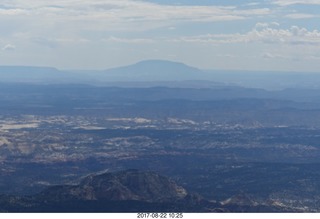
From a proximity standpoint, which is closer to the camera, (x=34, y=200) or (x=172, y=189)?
(x=34, y=200)

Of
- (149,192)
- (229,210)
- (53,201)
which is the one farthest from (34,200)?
(229,210)

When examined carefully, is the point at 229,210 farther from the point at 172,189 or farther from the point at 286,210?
the point at 172,189

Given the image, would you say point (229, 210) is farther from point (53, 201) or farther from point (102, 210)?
point (53, 201)

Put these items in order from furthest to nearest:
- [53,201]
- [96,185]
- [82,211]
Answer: [96,185]
[53,201]
[82,211]

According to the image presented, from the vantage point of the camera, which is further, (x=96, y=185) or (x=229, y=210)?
(x=96, y=185)

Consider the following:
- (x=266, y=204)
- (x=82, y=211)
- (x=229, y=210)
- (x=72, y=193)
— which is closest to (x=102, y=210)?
(x=82, y=211)

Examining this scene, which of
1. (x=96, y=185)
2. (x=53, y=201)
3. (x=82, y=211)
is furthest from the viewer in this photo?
(x=96, y=185)
